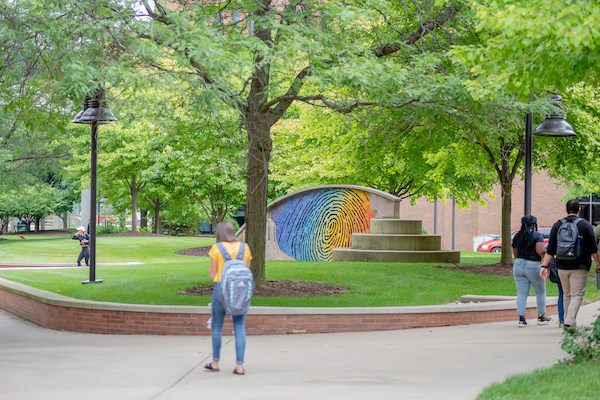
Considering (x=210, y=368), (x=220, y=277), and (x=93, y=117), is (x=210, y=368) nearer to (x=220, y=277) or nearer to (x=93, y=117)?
(x=220, y=277)

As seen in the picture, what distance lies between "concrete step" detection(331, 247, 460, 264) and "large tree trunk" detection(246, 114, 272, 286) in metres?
7.79

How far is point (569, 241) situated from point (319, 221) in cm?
1368

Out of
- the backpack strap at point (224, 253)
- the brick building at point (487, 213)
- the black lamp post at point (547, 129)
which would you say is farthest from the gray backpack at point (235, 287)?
the brick building at point (487, 213)

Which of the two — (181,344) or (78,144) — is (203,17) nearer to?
(181,344)

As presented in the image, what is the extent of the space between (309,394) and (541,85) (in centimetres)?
399

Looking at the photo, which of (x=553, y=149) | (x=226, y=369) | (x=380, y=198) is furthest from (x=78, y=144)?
(x=226, y=369)

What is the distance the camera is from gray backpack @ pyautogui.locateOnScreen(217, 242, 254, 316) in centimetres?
705

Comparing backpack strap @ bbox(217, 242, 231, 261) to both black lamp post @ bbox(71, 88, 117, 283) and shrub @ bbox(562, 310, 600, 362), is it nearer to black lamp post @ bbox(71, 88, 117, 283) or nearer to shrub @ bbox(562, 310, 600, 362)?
shrub @ bbox(562, 310, 600, 362)

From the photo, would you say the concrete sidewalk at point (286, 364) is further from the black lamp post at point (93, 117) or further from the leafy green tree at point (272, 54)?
the black lamp post at point (93, 117)

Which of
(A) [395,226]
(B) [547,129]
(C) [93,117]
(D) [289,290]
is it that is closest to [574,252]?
(B) [547,129]

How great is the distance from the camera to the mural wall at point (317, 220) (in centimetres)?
2234

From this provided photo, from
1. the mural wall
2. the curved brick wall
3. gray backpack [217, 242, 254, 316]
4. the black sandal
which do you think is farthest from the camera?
the mural wall

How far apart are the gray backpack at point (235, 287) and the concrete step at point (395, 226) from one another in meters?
14.6

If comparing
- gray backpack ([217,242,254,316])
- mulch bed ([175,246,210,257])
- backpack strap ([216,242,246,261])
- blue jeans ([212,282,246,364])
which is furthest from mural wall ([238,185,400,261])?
gray backpack ([217,242,254,316])
